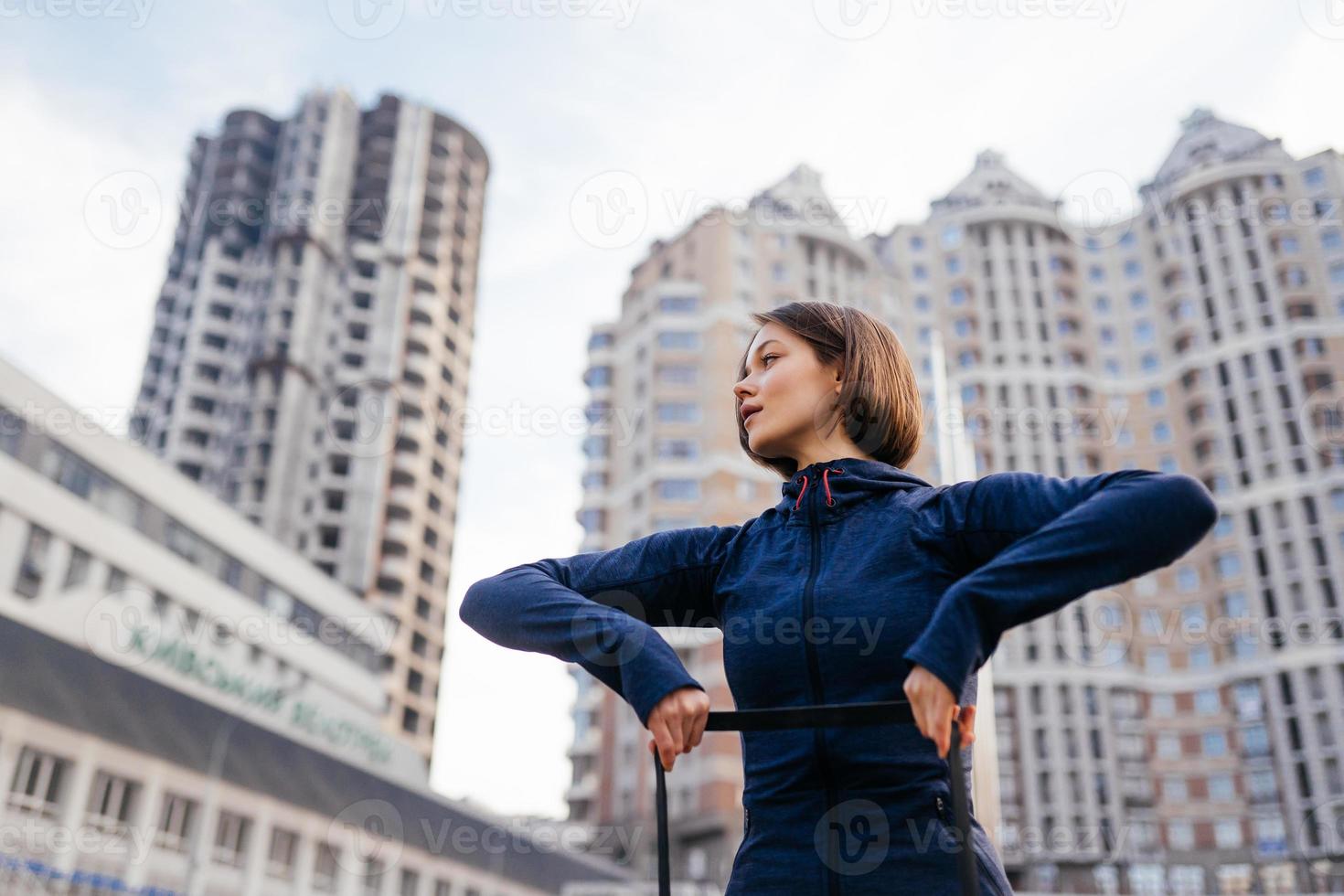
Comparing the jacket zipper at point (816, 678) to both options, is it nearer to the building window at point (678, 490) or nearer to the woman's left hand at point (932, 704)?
the woman's left hand at point (932, 704)

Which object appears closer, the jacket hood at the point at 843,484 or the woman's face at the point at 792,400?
the jacket hood at the point at 843,484

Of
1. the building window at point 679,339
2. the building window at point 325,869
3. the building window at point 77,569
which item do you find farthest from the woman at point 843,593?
the building window at point 679,339


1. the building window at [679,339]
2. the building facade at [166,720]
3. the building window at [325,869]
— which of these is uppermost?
the building window at [679,339]

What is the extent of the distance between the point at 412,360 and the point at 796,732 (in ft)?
237

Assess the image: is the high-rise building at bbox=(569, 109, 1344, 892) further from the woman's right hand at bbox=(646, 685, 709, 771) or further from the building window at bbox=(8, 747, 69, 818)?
the woman's right hand at bbox=(646, 685, 709, 771)

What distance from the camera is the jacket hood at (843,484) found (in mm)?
1946

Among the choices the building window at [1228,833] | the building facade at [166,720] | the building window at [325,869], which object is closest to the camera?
the building facade at [166,720]

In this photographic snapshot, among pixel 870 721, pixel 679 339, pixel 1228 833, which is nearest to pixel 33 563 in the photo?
pixel 870 721

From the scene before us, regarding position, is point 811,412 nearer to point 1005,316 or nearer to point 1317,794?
point 1317,794

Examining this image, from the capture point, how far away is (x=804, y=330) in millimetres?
2094

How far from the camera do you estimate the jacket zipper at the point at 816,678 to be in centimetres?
165

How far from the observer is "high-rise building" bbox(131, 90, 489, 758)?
64.8 meters

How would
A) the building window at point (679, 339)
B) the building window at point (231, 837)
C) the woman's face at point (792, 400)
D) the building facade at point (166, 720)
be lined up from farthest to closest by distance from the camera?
the building window at point (679, 339), the building window at point (231, 837), the building facade at point (166, 720), the woman's face at point (792, 400)

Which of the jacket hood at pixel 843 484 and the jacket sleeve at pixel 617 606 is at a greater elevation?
the jacket hood at pixel 843 484
